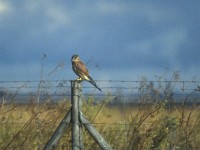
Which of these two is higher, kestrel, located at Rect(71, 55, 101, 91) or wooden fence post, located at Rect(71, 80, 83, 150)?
kestrel, located at Rect(71, 55, 101, 91)

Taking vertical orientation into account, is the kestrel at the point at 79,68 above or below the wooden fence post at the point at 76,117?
above

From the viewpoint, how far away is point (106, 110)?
14.2 meters

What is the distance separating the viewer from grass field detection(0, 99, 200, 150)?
11.0 metres

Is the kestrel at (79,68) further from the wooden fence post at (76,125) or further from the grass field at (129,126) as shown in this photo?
the wooden fence post at (76,125)

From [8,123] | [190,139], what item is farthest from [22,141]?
[190,139]

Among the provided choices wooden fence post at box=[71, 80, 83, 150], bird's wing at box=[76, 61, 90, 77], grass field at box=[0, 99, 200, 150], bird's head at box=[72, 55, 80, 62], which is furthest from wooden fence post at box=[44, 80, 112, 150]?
bird's head at box=[72, 55, 80, 62]

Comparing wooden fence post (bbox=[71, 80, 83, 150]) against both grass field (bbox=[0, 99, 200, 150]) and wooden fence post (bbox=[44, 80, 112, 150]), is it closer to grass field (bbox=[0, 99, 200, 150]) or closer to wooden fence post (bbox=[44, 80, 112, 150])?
wooden fence post (bbox=[44, 80, 112, 150])

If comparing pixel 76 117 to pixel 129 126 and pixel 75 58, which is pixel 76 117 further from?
pixel 75 58

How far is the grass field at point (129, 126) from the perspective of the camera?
10984 millimetres

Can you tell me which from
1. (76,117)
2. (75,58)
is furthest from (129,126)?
(75,58)

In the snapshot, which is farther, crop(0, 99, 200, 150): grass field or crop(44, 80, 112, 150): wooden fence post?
crop(0, 99, 200, 150): grass field

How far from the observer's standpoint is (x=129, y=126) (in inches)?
437

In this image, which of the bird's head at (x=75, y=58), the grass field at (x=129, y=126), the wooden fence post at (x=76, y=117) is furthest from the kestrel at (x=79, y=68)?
the wooden fence post at (x=76, y=117)

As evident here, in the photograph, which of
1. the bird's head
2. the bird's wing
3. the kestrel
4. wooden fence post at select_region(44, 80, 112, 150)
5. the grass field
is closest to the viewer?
wooden fence post at select_region(44, 80, 112, 150)
